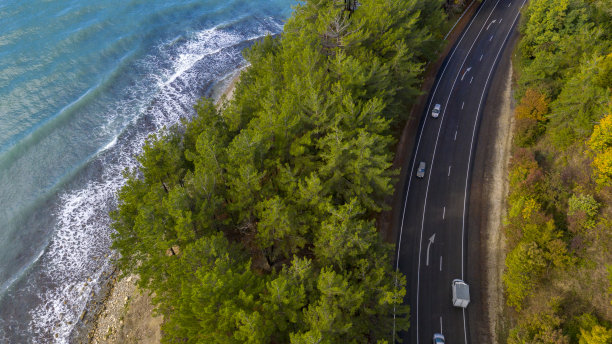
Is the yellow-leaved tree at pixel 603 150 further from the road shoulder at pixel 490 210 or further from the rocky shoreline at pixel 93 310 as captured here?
the rocky shoreline at pixel 93 310

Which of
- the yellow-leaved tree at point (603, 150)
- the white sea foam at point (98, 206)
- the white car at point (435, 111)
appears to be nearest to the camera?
the yellow-leaved tree at point (603, 150)

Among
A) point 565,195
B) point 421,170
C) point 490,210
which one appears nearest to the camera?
point 565,195

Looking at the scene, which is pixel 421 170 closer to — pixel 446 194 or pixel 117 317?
pixel 446 194

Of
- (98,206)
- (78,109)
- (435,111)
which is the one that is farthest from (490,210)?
(78,109)

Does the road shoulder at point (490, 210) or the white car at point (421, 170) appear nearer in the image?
the road shoulder at point (490, 210)

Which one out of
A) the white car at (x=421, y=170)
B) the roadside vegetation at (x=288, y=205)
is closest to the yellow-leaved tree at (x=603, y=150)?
the white car at (x=421, y=170)

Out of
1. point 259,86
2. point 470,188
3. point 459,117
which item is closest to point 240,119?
point 259,86

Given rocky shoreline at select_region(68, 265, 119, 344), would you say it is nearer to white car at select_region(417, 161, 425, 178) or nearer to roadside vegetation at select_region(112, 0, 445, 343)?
roadside vegetation at select_region(112, 0, 445, 343)
